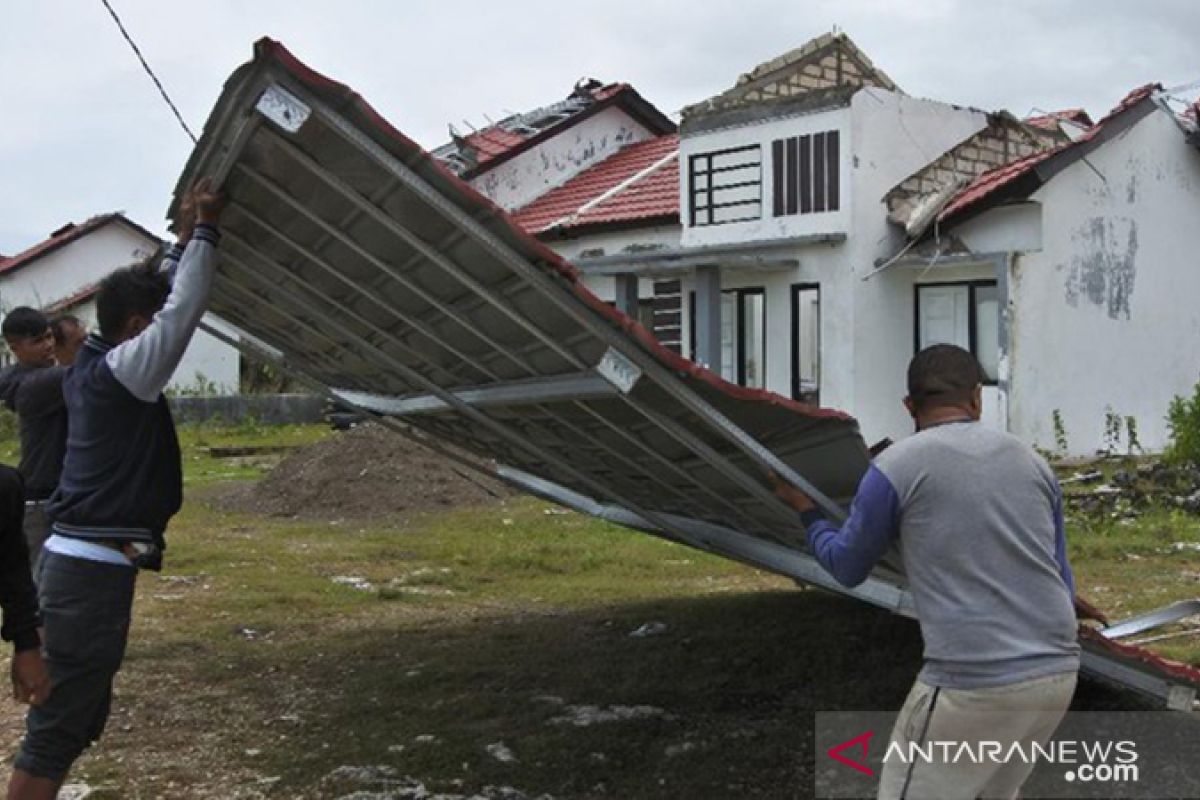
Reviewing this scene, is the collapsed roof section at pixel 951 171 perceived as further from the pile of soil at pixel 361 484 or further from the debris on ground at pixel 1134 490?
the pile of soil at pixel 361 484

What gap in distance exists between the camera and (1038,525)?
3.11 metres

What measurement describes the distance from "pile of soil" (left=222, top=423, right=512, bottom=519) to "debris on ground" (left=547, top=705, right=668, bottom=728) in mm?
9356

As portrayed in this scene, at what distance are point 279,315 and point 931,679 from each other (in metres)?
3.88

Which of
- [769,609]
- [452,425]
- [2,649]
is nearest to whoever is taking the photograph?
[452,425]

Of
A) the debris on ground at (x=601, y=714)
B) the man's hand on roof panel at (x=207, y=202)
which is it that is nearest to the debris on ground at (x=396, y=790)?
the debris on ground at (x=601, y=714)

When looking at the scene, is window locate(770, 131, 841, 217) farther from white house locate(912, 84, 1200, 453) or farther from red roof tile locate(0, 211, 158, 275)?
red roof tile locate(0, 211, 158, 275)

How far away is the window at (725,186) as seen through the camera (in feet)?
64.0

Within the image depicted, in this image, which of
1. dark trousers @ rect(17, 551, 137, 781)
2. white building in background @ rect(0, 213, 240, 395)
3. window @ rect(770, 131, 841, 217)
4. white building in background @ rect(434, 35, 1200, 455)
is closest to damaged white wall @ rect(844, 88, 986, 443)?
white building in background @ rect(434, 35, 1200, 455)

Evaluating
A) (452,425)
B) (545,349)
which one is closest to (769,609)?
(452,425)

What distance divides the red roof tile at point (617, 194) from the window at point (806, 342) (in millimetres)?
2626

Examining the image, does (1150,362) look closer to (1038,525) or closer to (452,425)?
(452,425)

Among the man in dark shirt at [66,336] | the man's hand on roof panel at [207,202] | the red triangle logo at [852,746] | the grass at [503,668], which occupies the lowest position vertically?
the grass at [503,668]

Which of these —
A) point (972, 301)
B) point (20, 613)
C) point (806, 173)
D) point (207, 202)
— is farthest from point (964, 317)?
point (20, 613)

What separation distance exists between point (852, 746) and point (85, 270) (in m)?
36.4
